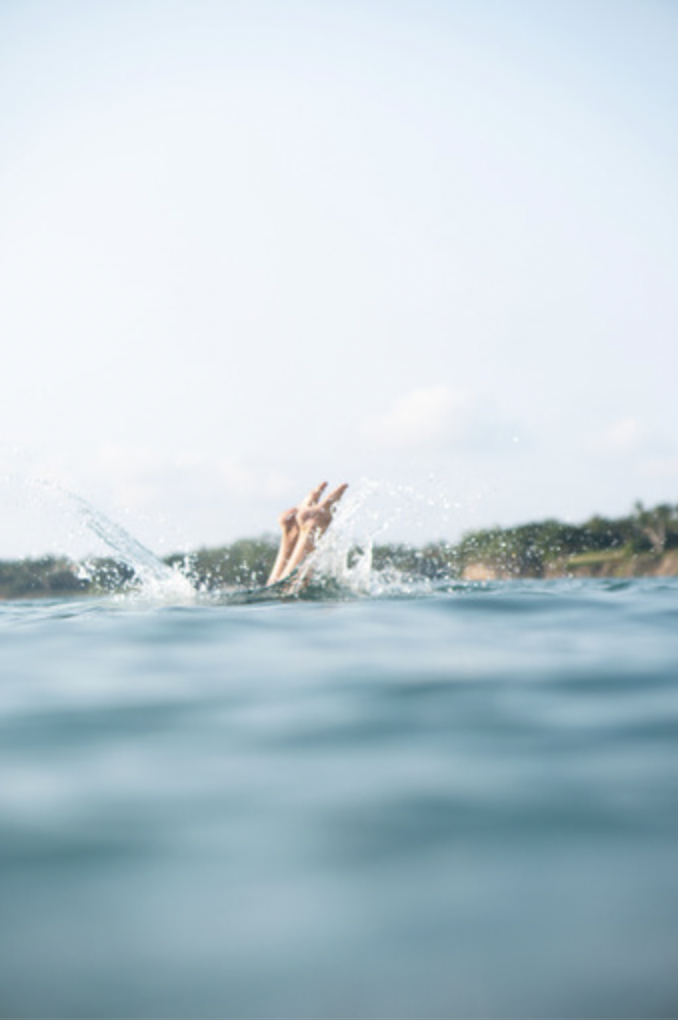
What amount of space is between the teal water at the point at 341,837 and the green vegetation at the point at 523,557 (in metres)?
22.5

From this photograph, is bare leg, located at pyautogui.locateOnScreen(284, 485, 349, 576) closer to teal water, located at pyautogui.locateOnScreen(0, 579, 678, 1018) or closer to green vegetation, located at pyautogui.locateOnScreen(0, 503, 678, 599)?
teal water, located at pyautogui.locateOnScreen(0, 579, 678, 1018)

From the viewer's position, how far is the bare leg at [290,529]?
28.3 ft

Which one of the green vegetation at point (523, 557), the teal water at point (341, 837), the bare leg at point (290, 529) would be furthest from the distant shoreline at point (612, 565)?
the teal water at point (341, 837)

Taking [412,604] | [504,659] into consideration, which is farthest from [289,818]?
[412,604]

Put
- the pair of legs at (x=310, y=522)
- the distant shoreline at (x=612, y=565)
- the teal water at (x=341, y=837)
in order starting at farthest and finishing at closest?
1. the distant shoreline at (x=612, y=565)
2. the pair of legs at (x=310, y=522)
3. the teal water at (x=341, y=837)

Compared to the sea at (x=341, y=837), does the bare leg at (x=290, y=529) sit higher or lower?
higher

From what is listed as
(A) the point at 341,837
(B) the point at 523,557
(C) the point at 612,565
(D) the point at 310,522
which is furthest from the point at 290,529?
(B) the point at 523,557

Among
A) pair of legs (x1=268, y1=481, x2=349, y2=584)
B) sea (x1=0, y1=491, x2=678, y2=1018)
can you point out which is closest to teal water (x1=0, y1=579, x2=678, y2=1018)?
sea (x1=0, y1=491, x2=678, y2=1018)

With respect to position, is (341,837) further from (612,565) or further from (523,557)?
(523,557)

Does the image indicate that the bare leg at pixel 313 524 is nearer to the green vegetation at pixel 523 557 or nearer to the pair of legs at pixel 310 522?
the pair of legs at pixel 310 522

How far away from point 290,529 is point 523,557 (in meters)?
21.4

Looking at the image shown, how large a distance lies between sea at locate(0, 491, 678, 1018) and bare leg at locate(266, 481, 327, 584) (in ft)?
16.8

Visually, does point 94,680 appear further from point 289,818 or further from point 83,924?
point 83,924

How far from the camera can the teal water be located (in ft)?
4.64
